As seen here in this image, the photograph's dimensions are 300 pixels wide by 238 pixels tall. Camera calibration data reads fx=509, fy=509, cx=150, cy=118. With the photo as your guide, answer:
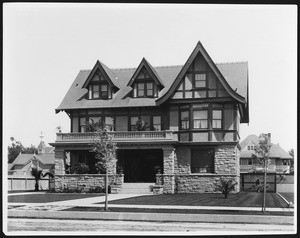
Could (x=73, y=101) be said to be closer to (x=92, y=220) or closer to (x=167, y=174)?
(x=167, y=174)

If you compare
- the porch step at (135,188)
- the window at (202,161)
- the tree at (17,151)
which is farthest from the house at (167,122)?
the tree at (17,151)

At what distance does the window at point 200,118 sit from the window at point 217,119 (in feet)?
2.03

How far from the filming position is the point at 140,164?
42438 millimetres

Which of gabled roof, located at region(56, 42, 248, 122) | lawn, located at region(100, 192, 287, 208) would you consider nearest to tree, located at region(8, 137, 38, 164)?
gabled roof, located at region(56, 42, 248, 122)

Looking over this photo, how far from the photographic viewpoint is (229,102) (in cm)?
3928

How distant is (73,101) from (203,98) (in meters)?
11.4

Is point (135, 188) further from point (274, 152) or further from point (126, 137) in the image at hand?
point (274, 152)

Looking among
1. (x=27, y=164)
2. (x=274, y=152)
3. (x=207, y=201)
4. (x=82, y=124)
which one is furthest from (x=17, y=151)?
(x=207, y=201)

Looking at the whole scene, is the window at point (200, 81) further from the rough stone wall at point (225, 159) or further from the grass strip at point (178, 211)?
the grass strip at point (178, 211)

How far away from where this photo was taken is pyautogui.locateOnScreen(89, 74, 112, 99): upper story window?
141ft

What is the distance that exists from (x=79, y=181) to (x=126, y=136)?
514 cm

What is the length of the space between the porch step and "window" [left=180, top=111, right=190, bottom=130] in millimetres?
5339

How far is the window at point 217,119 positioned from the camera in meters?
39.5

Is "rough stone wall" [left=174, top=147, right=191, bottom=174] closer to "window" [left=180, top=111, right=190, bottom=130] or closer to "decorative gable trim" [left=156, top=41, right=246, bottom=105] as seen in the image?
"window" [left=180, top=111, right=190, bottom=130]
